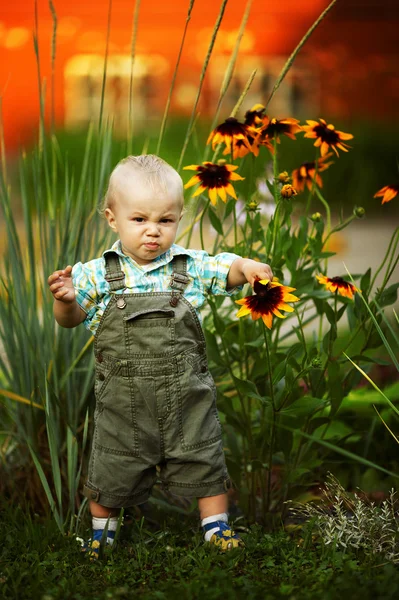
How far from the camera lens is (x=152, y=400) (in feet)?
7.25

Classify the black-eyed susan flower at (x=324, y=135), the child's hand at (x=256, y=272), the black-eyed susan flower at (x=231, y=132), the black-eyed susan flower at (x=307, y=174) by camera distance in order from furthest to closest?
the black-eyed susan flower at (x=307, y=174)
the black-eyed susan flower at (x=324, y=135)
the black-eyed susan flower at (x=231, y=132)
the child's hand at (x=256, y=272)

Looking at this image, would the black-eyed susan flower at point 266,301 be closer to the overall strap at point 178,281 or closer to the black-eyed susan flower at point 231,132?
the overall strap at point 178,281

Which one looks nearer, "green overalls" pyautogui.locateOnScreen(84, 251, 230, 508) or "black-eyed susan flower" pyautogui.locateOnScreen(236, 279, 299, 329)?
"black-eyed susan flower" pyautogui.locateOnScreen(236, 279, 299, 329)

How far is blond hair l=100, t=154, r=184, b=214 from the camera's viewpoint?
2176 millimetres

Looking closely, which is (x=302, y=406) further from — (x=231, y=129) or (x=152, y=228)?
(x=231, y=129)

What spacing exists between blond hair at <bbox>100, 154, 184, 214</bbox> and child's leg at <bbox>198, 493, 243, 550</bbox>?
842mm

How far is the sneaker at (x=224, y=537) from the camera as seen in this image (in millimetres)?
2244

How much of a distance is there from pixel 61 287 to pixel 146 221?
29 cm

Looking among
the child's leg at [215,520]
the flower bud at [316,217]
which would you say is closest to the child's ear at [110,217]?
the flower bud at [316,217]

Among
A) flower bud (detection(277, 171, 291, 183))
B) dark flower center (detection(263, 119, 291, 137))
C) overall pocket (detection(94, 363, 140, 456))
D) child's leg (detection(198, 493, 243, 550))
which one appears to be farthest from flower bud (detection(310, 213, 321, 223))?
child's leg (detection(198, 493, 243, 550))

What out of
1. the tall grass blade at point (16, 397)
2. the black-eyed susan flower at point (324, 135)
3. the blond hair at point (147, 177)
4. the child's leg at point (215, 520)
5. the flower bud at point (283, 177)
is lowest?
the child's leg at point (215, 520)

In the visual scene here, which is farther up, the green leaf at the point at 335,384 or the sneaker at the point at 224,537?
the green leaf at the point at 335,384

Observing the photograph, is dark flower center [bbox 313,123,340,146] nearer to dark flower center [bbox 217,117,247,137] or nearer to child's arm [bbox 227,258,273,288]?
dark flower center [bbox 217,117,247,137]

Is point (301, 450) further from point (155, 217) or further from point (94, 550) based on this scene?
point (155, 217)
